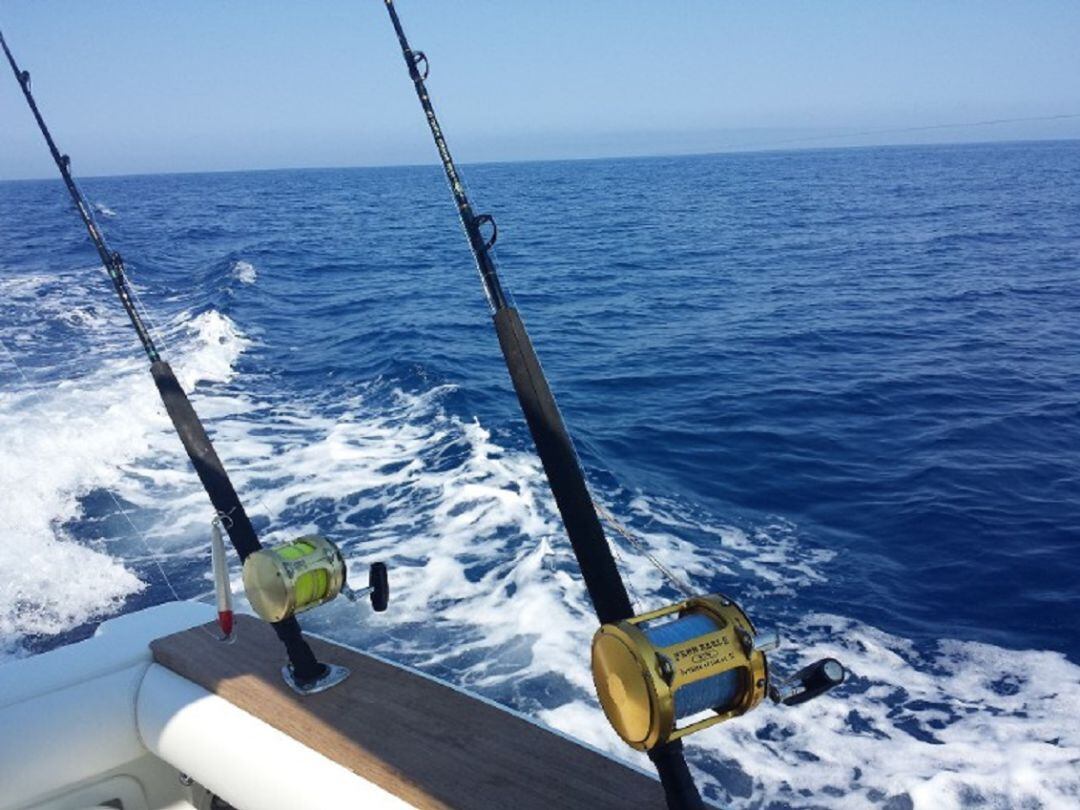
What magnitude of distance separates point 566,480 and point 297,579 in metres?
1.01

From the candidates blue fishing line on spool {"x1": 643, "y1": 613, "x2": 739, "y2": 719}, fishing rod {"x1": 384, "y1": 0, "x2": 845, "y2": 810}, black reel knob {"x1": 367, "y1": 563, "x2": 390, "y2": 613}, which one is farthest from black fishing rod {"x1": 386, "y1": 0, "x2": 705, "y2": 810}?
black reel knob {"x1": 367, "y1": 563, "x2": 390, "y2": 613}

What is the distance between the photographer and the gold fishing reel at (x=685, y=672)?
1.58 meters

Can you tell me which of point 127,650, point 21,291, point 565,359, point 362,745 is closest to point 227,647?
point 127,650

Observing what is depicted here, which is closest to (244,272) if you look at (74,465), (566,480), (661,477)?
(74,465)

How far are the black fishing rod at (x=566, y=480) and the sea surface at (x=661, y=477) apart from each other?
2487 mm

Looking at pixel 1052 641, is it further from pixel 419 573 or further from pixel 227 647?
pixel 227 647

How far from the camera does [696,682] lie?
1.64 metres

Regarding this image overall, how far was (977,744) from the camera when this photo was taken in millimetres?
4227

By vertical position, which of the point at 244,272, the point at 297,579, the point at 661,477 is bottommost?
the point at 661,477

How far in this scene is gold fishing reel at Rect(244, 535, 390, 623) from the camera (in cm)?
255

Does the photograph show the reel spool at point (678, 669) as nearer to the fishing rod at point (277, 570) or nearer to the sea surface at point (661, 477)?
the fishing rod at point (277, 570)

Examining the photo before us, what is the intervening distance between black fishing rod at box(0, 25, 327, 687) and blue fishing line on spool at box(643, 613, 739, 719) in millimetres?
1552

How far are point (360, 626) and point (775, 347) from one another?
29.0ft

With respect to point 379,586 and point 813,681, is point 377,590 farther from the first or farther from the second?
point 813,681
